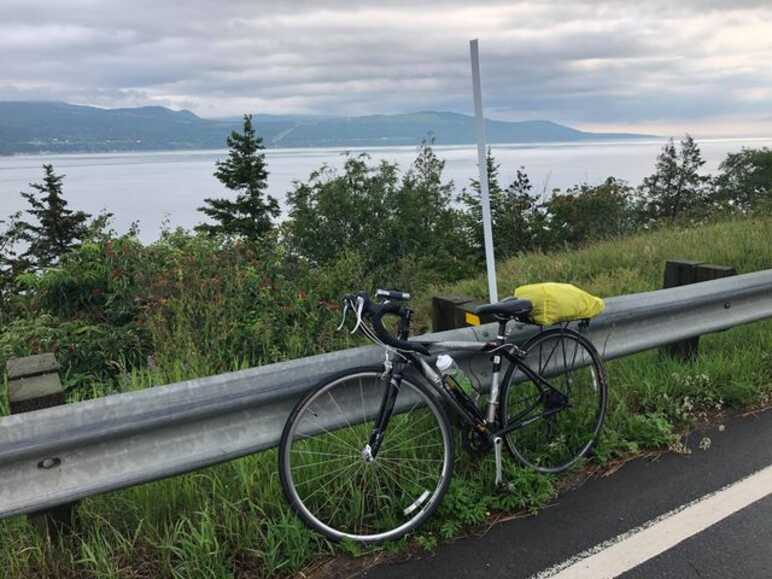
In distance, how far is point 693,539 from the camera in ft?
8.87

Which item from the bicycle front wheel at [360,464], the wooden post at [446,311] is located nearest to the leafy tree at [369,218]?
the wooden post at [446,311]

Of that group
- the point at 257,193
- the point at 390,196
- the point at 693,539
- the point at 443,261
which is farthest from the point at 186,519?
the point at 257,193

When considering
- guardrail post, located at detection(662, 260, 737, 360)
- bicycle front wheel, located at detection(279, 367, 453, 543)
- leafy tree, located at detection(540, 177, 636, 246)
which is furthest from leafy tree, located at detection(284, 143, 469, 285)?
bicycle front wheel, located at detection(279, 367, 453, 543)

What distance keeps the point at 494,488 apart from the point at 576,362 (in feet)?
3.11

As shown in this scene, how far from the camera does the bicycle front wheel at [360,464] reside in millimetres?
2850

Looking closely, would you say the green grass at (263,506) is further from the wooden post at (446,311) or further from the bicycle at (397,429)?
the wooden post at (446,311)

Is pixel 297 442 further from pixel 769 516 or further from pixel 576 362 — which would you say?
pixel 769 516

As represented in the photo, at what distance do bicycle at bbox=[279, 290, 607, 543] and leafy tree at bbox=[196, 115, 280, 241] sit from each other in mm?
55355

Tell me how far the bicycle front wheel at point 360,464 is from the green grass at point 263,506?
0.12 m

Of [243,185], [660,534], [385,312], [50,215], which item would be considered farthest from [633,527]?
[243,185]

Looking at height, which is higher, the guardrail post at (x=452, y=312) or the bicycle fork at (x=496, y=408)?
the guardrail post at (x=452, y=312)

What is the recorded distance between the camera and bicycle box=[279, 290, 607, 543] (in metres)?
2.85

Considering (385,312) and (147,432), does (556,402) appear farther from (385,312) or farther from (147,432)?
(147,432)

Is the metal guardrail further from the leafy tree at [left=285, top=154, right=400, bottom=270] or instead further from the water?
the leafy tree at [left=285, top=154, right=400, bottom=270]
